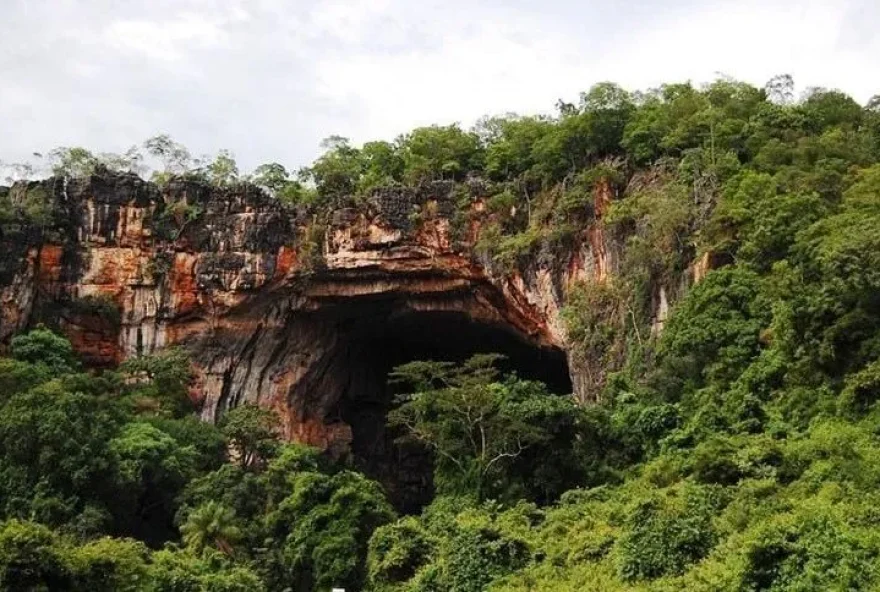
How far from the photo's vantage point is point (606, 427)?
→ 19234mm

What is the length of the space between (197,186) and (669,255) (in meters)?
13.9

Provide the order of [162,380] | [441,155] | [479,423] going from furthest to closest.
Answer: [441,155] < [162,380] < [479,423]

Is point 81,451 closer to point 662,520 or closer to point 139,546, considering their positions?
point 139,546

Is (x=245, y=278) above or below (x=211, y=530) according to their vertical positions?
above

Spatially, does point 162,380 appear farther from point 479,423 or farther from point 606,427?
point 606,427

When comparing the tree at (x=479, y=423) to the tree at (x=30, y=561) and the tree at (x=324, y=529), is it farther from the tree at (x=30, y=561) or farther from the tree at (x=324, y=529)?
the tree at (x=30, y=561)

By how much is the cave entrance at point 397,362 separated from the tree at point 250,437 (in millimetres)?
4375

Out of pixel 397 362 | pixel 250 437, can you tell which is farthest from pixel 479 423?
pixel 397 362

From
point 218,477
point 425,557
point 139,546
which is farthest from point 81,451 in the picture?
point 425,557

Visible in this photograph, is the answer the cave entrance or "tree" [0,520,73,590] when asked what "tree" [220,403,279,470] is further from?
"tree" [0,520,73,590]

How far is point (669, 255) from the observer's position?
22078 millimetres

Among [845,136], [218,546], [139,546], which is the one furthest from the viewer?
[845,136]

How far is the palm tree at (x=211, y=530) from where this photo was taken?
59.1 ft

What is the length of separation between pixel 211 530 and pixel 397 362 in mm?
13785
